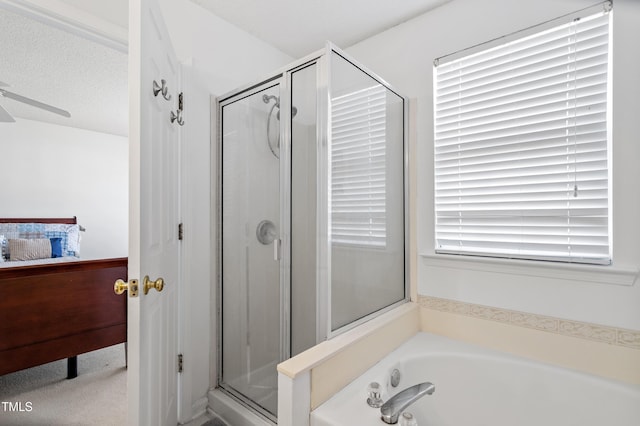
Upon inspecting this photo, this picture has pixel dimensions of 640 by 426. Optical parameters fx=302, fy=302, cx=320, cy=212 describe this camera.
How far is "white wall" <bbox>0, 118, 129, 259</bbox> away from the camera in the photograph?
14.5 ft

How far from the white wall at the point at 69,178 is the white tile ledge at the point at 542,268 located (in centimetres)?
436

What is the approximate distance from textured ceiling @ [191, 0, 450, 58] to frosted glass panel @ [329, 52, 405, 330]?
21.9 inches

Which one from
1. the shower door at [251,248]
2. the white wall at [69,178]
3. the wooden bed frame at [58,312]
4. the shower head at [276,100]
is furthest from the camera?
the white wall at [69,178]

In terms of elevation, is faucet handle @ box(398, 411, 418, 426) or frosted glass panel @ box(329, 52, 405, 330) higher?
frosted glass panel @ box(329, 52, 405, 330)

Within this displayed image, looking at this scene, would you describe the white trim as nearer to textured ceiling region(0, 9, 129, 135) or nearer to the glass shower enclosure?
the glass shower enclosure

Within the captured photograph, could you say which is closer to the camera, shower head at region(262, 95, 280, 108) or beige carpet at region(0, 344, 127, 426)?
shower head at region(262, 95, 280, 108)

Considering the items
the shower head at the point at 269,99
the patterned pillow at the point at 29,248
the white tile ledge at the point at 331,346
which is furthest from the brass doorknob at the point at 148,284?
the patterned pillow at the point at 29,248

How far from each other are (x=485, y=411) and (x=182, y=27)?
2551 mm

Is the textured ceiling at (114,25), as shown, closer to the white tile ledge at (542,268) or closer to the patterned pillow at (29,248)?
the white tile ledge at (542,268)

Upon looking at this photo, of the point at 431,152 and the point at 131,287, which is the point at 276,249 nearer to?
the point at 131,287

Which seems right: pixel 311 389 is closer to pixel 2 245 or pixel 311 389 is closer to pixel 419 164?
pixel 419 164

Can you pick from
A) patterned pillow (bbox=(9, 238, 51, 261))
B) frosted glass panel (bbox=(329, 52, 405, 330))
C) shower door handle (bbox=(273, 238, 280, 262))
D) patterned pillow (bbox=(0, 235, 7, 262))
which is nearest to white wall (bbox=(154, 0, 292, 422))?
shower door handle (bbox=(273, 238, 280, 262))

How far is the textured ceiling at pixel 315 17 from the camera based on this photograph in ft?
5.96

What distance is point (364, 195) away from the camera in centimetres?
162
